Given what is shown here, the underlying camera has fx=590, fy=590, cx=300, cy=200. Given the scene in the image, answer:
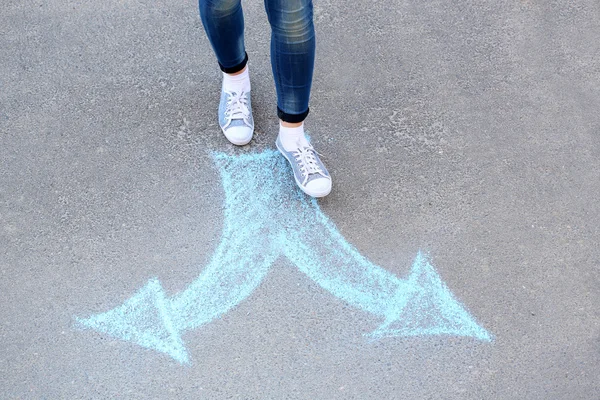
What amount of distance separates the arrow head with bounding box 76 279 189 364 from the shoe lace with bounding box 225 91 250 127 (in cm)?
77

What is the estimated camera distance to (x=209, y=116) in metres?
2.49

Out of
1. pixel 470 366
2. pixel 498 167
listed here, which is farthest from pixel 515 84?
pixel 470 366

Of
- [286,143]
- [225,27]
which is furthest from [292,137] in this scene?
[225,27]

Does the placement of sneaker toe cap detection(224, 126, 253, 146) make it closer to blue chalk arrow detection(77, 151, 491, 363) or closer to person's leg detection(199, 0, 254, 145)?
person's leg detection(199, 0, 254, 145)

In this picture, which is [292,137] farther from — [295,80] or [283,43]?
[283,43]

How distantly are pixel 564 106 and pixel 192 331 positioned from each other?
183 cm

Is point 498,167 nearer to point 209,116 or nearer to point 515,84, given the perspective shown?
point 515,84

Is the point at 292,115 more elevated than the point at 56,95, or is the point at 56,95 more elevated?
the point at 292,115

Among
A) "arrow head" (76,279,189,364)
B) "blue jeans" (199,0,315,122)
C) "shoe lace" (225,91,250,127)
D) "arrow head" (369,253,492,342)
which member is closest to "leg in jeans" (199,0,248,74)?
"blue jeans" (199,0,315,122)

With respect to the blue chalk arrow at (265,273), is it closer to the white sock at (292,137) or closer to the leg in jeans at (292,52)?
the white sock at (292,137)

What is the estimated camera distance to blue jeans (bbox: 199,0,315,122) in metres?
1.80

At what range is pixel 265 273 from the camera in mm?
2084

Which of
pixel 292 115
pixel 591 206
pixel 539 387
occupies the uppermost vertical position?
pixel 292 115

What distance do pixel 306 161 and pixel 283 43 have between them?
513mm
